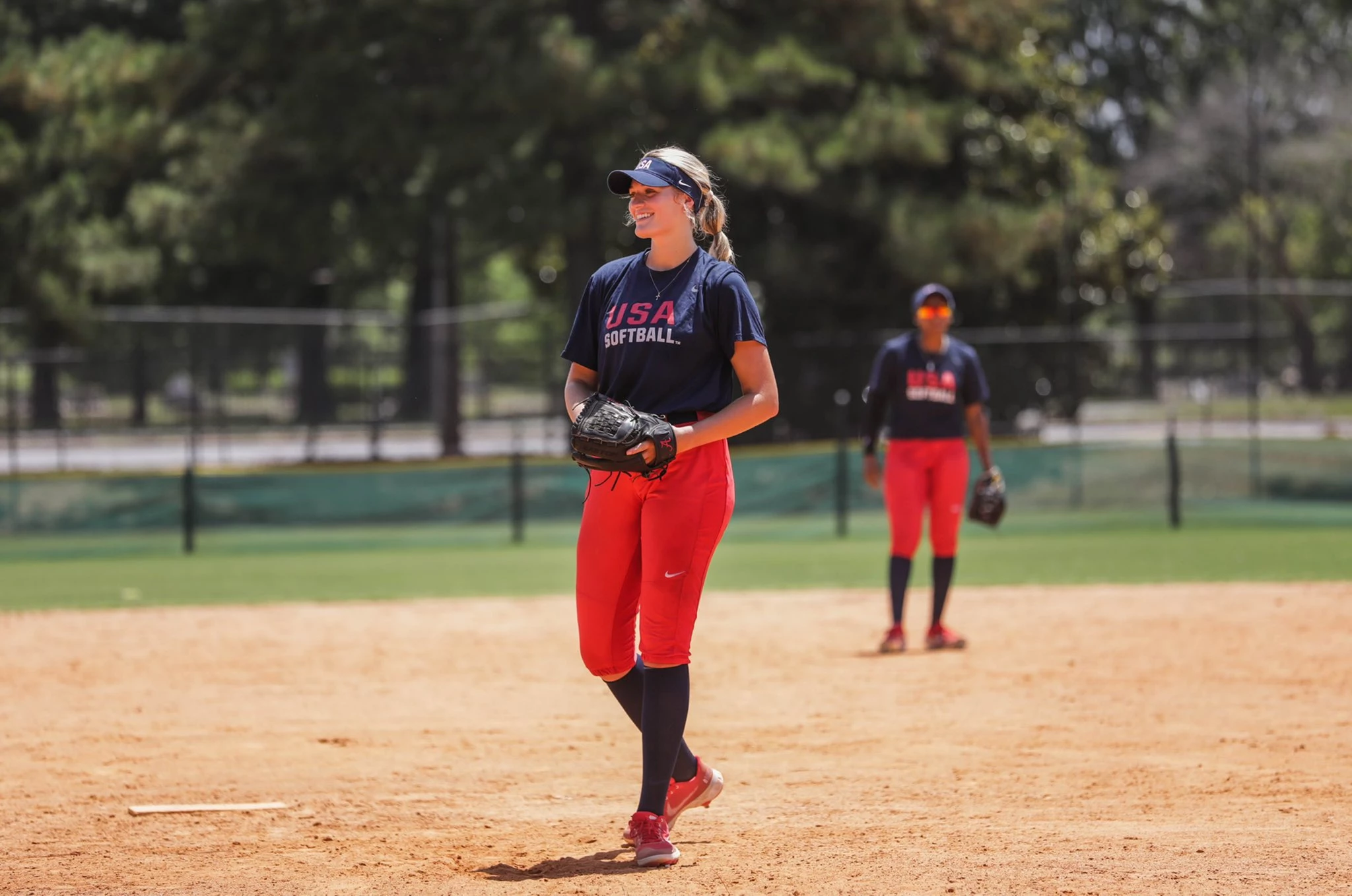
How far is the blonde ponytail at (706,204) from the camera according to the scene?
193 inches

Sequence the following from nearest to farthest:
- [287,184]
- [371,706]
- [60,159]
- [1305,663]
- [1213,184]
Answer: [371,706] < [1305,663] < [287,184] < [60,159] < [1213,184]

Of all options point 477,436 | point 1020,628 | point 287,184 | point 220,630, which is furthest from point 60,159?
point 1020,628

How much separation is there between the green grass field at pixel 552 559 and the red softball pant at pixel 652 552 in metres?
8.44

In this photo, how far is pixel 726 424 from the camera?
15.5ft

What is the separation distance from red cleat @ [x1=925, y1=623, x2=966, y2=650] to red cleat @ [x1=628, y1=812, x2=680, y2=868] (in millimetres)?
4995

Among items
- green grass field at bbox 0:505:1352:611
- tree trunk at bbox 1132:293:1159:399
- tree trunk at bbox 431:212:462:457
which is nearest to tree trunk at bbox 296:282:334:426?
tree trunk at bbox 431:212:462:457

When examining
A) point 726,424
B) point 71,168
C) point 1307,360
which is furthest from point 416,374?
point 726,424

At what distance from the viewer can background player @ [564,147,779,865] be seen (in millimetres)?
4816

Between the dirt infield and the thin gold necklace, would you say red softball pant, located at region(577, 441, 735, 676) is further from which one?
the dirt infield

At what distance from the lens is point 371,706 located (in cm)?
797

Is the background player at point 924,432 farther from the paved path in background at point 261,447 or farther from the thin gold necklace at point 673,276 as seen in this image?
the paved path in background at point 261,447

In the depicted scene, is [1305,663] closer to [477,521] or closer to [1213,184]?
[477,521]

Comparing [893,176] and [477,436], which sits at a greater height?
[893,176]

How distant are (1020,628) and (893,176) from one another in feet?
59.5
